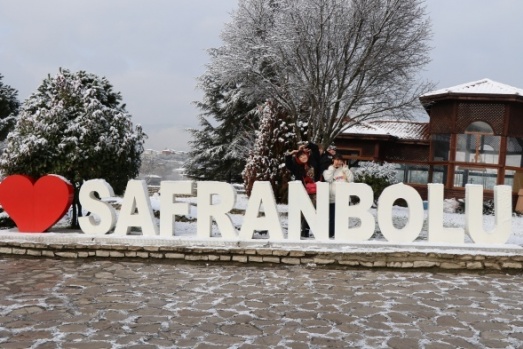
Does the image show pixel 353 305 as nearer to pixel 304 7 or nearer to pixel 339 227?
pixel 339 227

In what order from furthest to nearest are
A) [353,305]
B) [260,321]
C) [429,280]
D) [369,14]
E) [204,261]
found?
1. [369,14]
2. [204,261]
3. [429,280]
4. [353,305]
5. [260,321]

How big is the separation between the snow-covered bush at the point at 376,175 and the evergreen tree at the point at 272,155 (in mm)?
3551

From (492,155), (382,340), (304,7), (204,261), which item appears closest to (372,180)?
(492,155)

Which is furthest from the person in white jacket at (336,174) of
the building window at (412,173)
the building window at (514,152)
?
the building window at (412,173)

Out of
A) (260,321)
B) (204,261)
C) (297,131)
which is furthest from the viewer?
(297,131)

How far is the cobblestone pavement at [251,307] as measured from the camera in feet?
12.8

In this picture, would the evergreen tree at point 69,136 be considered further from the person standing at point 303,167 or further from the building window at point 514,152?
the building window at point 514,152

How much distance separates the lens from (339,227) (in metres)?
7.28

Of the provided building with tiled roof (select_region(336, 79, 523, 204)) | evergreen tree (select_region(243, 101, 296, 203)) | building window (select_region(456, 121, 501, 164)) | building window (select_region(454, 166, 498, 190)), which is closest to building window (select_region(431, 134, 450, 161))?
building with tiled roof (select_region(336, 79, 523, 204))

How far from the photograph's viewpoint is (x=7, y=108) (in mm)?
31234

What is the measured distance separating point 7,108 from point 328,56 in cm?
2495

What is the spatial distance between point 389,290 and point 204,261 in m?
2.92

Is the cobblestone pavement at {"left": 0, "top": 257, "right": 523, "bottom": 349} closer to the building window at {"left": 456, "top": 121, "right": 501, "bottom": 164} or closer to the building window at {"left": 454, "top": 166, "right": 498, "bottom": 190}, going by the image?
the building window at {"left": 454, "top": 166, "right": 498, "bottom": 190}

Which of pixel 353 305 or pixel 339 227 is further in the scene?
pixel 339 227
